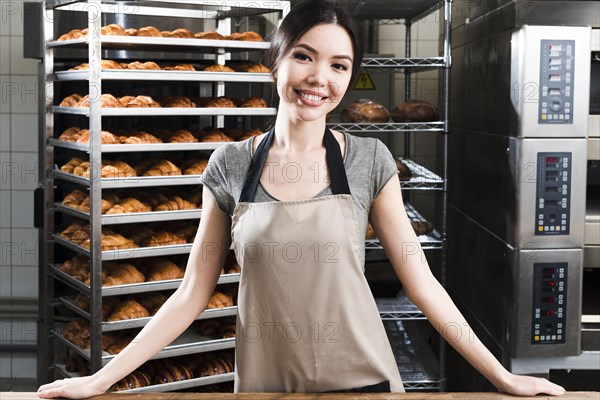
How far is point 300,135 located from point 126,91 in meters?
1.70

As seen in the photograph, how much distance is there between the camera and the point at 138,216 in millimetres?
2906

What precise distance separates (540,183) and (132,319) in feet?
5.16

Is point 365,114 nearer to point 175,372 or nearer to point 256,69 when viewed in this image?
point 256,69

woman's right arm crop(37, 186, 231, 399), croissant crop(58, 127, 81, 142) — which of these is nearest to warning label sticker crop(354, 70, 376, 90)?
croissant crop(58, 127, 81, 142)

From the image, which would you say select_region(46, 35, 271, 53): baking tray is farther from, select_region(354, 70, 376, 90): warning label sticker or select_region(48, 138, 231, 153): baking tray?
select_region(354, 70, 376, 90): warning label sticker

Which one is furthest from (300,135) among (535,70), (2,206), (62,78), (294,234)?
(2,206)

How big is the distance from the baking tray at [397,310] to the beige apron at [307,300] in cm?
159

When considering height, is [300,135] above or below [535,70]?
below

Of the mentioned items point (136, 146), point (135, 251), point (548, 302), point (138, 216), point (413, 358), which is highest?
point (136, 146)

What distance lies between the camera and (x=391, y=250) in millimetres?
1731

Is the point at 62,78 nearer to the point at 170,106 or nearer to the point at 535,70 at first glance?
the point at 170,106

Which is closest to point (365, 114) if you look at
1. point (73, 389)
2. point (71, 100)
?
point (71, 100)

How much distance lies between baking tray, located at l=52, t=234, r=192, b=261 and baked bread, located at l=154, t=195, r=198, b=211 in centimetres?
15

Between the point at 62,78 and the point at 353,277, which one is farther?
the point at 62,78
